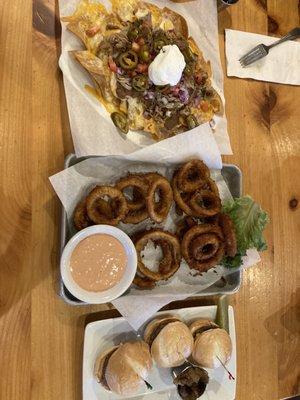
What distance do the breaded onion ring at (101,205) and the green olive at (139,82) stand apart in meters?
0.53

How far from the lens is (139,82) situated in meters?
2.16

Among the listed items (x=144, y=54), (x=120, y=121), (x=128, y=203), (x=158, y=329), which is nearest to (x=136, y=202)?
(x=128, y=203)

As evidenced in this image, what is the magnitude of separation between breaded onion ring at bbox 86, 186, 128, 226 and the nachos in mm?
337

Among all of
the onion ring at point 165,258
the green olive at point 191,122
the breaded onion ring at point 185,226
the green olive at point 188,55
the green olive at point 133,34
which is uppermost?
the green olive at point 133,34

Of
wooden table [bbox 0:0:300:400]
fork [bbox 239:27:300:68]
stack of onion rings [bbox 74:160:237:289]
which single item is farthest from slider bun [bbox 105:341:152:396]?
fork [bbox 239:27:300:68]

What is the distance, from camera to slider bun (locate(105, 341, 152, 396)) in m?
1.89

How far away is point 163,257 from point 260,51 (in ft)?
4.22

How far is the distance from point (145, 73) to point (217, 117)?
47cm

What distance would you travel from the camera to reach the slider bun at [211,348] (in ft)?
6.72

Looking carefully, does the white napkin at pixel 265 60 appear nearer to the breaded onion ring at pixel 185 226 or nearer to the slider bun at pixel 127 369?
the breaded onion ring at pixel 185 226

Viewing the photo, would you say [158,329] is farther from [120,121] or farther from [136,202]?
[120,121]

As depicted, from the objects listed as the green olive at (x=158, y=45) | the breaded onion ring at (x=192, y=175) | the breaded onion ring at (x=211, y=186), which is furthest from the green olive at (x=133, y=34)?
the breaded onion ring at (x=211, y=186)

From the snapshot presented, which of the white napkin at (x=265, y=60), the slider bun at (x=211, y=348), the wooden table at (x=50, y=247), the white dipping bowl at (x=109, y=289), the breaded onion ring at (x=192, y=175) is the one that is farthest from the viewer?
the white napkin at (x=265, y=60)

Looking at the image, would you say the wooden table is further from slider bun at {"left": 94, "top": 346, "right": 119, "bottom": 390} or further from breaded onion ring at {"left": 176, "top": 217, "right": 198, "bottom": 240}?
breaded onion ring at {"left": 176, "top": 217, "right": 198, "bottom": 240}
